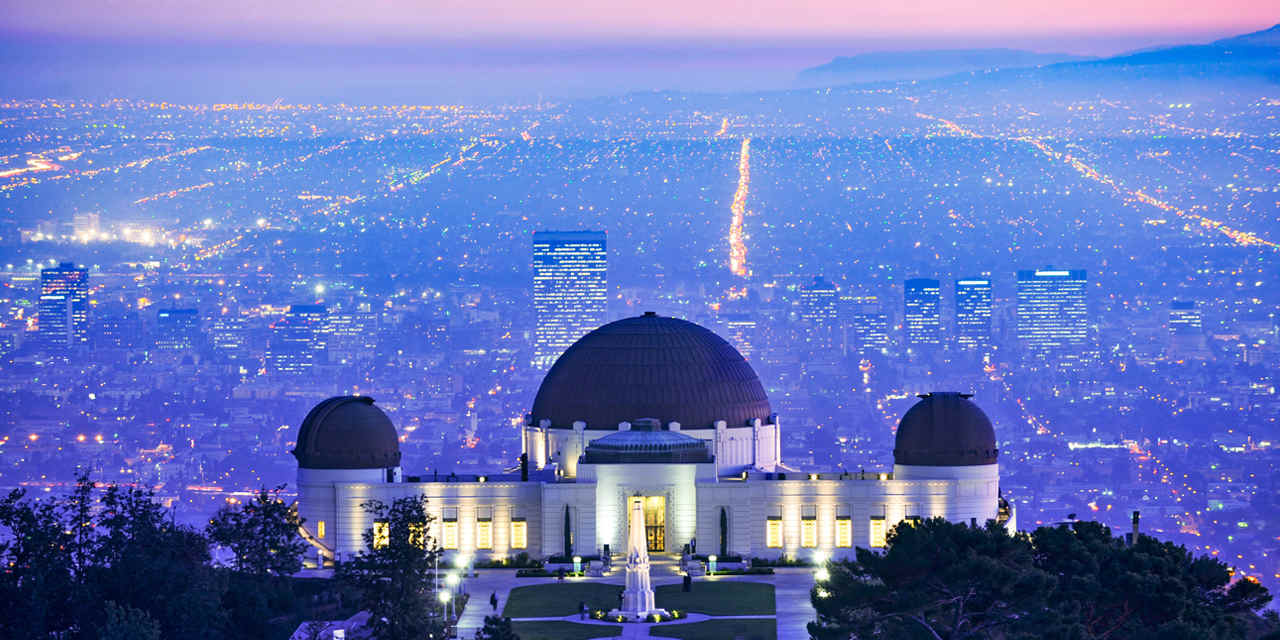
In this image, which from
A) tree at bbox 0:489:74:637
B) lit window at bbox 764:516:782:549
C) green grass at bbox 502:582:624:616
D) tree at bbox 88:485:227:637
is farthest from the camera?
lit window at bbox 764:516:782:549

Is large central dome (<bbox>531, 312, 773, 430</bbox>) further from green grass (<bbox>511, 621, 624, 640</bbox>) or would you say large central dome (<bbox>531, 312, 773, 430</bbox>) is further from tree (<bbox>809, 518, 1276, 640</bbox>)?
tree (<bbox>809, 518, 1276, 640</bbox>)

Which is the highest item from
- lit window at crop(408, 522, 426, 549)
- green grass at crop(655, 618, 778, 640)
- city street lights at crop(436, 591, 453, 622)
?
lit window at crop(408, 522, 426, 549)

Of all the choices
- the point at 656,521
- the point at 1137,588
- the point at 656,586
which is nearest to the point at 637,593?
the point at 656,586

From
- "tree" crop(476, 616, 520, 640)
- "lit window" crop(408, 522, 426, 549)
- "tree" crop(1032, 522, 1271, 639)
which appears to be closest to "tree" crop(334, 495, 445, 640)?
"lit window" crop(408, 522, 426, 549)

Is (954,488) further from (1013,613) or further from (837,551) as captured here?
(1013,613)

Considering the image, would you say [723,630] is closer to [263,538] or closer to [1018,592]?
[1018,592]

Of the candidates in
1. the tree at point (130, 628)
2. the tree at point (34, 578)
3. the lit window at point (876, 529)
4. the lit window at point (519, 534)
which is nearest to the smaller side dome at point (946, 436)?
the lit window at point (876, 529)

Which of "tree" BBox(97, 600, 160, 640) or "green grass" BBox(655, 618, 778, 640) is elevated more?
"tree" BBox(97, 600, 160, 640)

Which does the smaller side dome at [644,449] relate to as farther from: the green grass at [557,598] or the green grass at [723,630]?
the green grass at [723,630]
